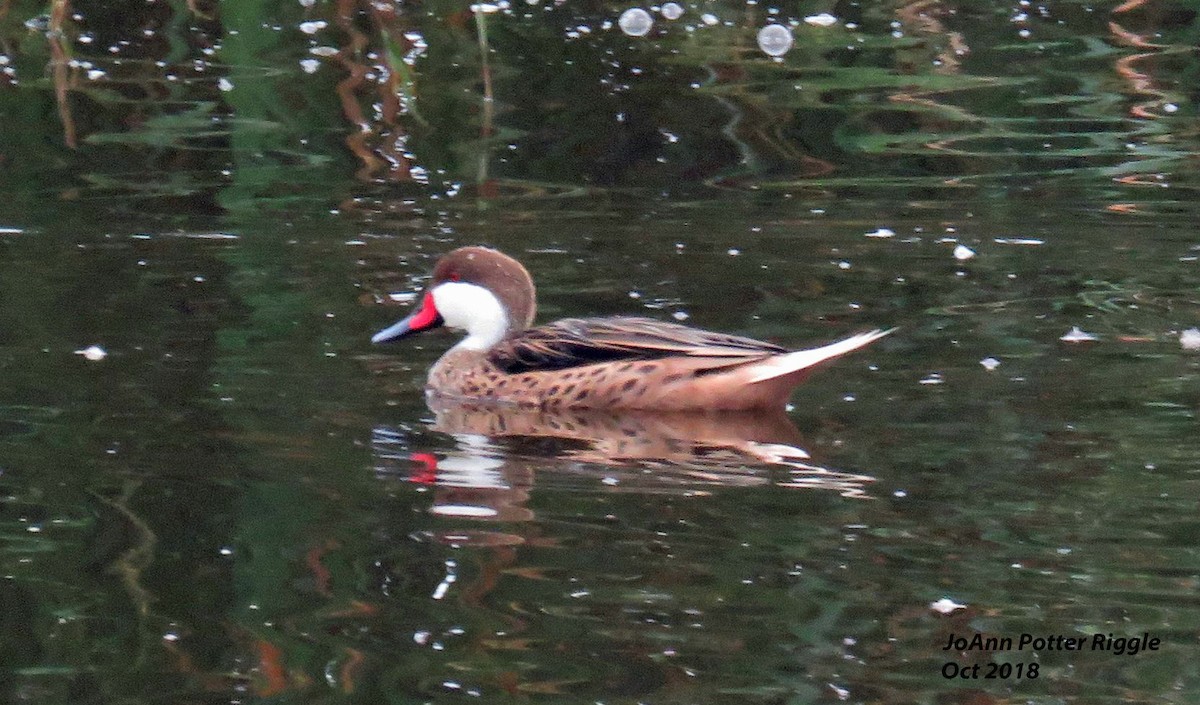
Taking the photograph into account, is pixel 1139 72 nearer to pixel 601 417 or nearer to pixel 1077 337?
pixel 1077 337

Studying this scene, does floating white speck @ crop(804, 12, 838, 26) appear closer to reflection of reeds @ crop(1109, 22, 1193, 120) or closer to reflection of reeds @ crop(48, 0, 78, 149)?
reflection of reeds @ crop(1109, 22, 1193, 120)

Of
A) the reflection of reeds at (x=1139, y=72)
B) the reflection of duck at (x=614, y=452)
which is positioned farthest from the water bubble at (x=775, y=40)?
the reflection of duck at (x=614, y=452)

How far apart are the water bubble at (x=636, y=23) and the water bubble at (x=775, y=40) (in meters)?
0.82

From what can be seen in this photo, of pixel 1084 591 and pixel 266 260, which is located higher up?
pixel 1084 591

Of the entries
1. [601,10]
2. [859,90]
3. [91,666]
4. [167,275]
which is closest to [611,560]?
[91,666]

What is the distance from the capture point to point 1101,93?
45.1 feet

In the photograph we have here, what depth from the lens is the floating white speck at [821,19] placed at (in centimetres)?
1620

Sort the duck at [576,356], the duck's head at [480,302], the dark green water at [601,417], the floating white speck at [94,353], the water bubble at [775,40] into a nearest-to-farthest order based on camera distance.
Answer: the dark green water at [601,417]
the duck at [576,356]
the floating white speck at [94,353]
the duck's head at [480,302]
the water bubble at [775,40]

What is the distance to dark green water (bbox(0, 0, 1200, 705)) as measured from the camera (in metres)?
5.29

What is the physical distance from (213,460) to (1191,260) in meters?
4.70

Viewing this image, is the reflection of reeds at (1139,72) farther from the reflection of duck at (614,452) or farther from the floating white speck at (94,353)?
the floating white speck at (94,353)

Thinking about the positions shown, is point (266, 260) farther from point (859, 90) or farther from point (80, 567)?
point (859, 90)

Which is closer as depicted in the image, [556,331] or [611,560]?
[611,560]

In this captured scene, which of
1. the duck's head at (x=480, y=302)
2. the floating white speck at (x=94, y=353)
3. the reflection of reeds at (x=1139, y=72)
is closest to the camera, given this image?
the floating white speck at (x=94, y=353)
